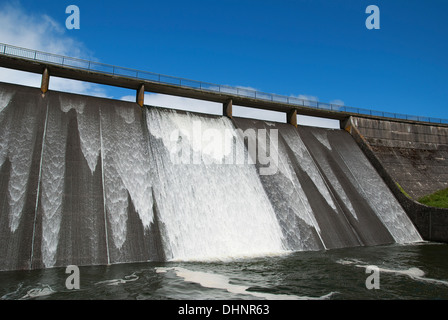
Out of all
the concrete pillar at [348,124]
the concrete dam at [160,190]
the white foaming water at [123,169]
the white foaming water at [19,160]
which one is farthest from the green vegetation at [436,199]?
the white foaming water at [19,160]

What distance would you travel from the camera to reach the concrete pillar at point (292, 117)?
24266 millimetres

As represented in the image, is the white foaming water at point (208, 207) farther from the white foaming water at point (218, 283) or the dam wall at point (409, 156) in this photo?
the dam wall at point (409, 156)

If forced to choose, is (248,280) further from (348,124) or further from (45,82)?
(348,124)

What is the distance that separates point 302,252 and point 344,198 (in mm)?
6063

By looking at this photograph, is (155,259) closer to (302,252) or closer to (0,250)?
(0,250)

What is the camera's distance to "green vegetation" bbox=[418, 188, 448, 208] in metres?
20.8

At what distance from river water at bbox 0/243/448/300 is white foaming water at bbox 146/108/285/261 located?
129cm

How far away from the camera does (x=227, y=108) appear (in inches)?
872

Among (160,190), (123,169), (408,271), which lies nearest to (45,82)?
(123,169)

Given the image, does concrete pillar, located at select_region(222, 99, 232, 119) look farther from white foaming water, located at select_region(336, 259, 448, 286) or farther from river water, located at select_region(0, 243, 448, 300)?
white foaming water, located at select_region(336, 259, 448, 286)

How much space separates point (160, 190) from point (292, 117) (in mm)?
13635
